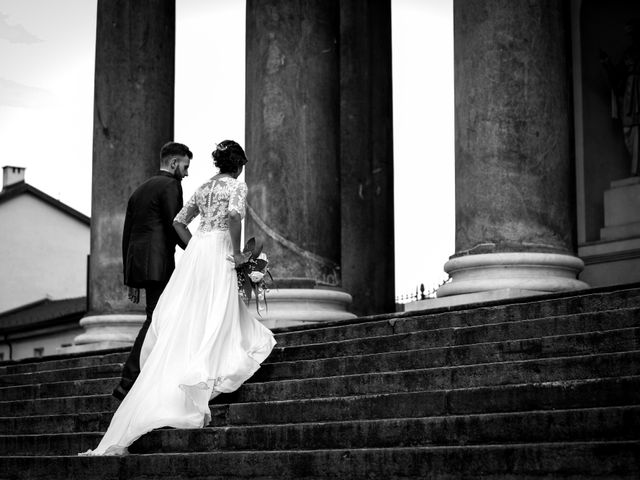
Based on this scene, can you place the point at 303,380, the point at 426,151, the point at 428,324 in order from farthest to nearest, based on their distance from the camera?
the point at 426,151 → the point at 428,324 → the point at 303,380

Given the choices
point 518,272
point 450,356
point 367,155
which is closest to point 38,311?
point 367,155

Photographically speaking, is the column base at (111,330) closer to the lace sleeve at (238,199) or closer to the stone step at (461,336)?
the stone step at (461,336)

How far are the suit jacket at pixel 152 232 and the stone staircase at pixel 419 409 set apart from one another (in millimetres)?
1435

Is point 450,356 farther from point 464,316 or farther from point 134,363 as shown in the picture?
point 134,363

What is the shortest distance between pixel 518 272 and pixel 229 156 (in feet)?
12.7

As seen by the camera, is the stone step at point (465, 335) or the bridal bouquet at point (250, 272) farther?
the bridal bouquet at point (250, 272)

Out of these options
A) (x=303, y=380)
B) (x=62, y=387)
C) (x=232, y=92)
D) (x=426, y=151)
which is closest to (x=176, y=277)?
(x=303, y=380)

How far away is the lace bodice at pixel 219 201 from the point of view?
13.5 meters

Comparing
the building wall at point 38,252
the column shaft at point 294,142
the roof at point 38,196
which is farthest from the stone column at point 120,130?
the roof at point 38,196

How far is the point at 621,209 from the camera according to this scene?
22.2 m

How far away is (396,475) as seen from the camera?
9.98m

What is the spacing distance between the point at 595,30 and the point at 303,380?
1245cm

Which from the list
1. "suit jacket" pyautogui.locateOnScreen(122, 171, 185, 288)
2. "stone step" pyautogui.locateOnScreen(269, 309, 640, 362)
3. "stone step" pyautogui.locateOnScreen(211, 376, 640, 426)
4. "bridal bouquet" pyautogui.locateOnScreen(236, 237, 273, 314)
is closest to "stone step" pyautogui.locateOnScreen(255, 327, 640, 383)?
"stone step" pyautogui.locateOnScreen(269, 309, 640, 362)

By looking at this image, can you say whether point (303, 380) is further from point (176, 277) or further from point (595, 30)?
point (595, 30)
